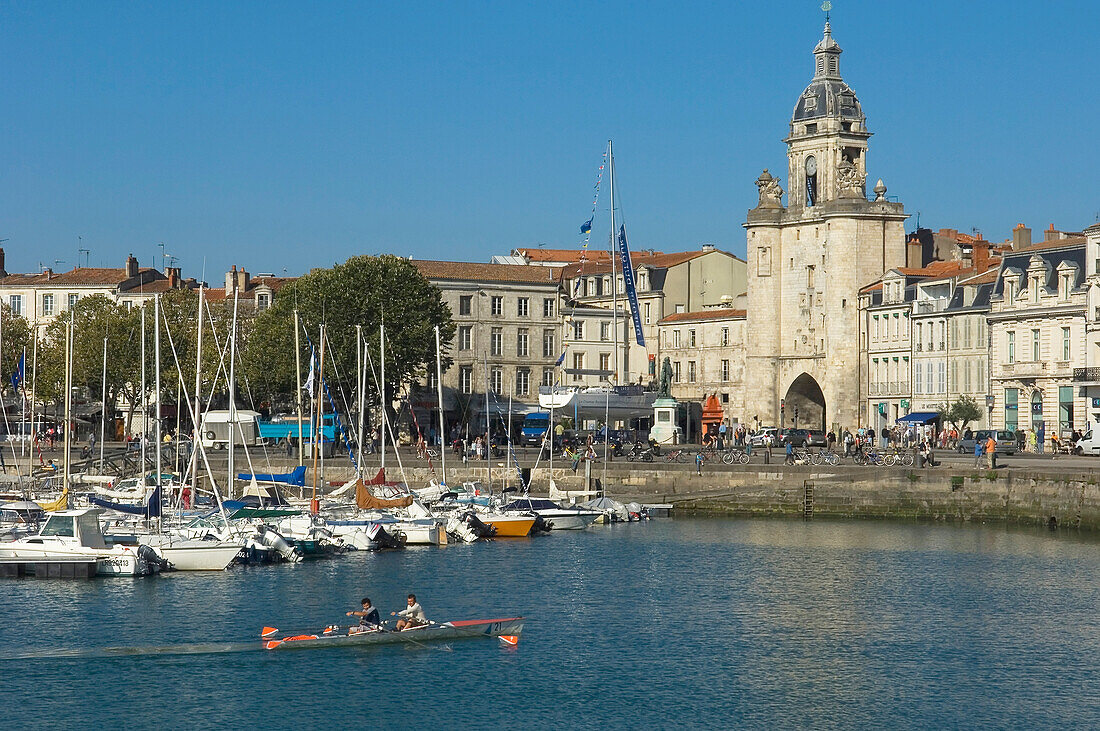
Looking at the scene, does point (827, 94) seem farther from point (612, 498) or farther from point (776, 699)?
point (776, 699)

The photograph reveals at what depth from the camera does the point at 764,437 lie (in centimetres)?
9650

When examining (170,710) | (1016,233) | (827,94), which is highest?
(827,94)

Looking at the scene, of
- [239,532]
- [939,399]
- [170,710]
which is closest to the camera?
[170,710]

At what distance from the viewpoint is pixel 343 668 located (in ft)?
130

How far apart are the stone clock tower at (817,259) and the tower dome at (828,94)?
0.06 metres

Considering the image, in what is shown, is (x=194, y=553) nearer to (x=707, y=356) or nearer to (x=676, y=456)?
(x=676, y=456)

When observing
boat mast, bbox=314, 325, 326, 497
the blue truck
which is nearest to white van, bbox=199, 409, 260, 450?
boat mast, bbox=314, 325, 326, 497

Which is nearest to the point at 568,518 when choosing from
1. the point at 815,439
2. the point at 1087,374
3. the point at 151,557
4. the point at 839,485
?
the point at 839,485

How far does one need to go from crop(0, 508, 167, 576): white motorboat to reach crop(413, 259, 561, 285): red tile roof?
60654mm

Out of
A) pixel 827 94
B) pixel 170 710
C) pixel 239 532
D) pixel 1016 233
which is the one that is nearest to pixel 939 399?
pixel 1016 233

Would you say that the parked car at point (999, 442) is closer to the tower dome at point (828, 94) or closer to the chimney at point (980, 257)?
the chimney at point (980, 257)

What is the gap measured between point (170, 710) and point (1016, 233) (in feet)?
251

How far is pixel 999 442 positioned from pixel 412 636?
4502 centimetres

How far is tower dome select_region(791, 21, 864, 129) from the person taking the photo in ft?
350
